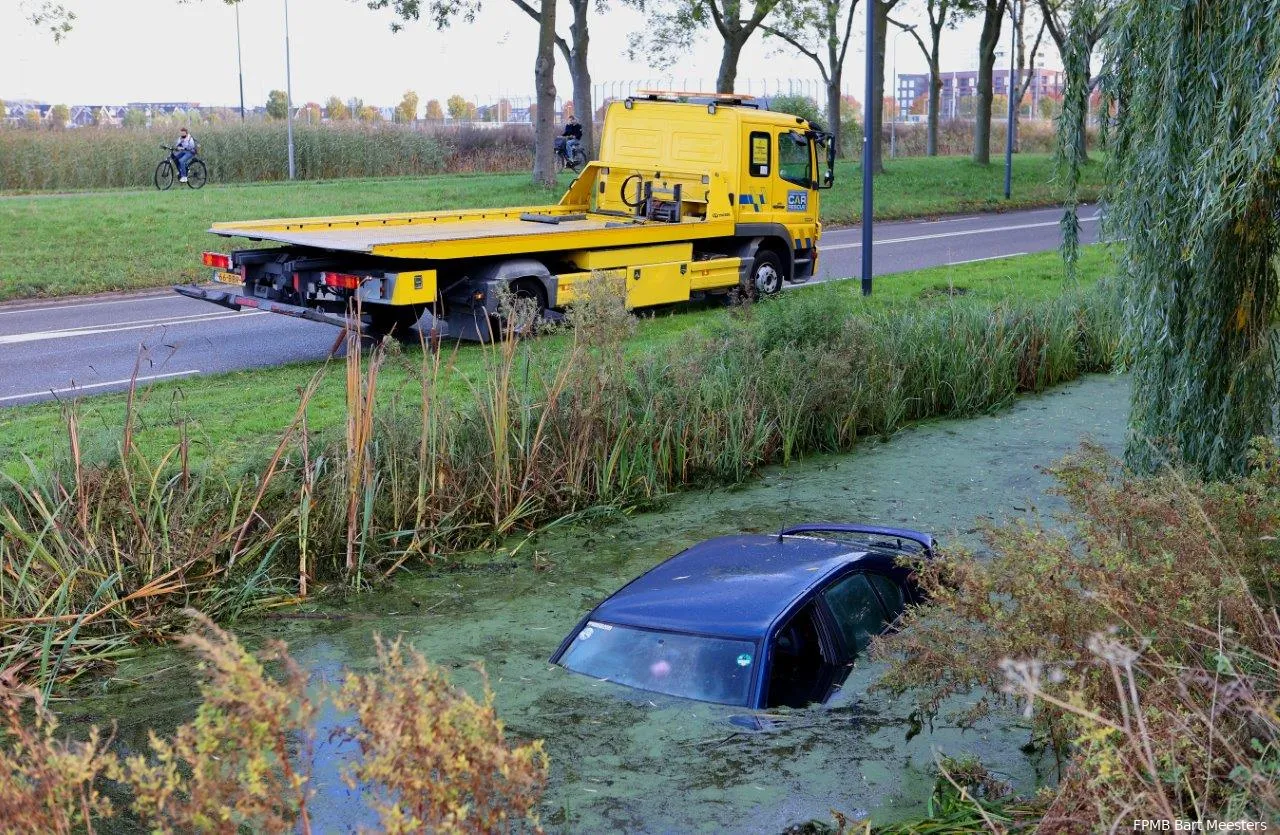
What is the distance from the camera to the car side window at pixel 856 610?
575 cm

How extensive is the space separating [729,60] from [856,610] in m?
32.2

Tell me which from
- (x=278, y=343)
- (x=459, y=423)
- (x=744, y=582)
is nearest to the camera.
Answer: (x=744, y=582)

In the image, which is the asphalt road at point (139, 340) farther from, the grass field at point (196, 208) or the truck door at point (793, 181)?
the truck door at point (793, 181)

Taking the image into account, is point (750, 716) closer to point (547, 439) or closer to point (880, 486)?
point (547, 439)

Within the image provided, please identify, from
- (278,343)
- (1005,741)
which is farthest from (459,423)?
(278,343)

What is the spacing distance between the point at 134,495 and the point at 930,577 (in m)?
4.46

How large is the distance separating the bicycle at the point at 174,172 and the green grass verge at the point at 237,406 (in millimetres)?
17623

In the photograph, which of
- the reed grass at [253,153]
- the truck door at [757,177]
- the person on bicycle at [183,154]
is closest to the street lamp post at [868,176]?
the truck door at [757,177]

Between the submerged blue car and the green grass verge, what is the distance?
321 centimetres

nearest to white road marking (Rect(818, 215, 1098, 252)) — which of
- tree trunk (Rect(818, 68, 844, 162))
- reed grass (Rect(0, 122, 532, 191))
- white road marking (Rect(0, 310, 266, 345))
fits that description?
white road marking (Rect(0, 310, 266, 345))

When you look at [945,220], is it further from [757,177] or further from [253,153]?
[253,153]

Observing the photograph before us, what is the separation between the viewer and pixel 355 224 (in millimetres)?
15141

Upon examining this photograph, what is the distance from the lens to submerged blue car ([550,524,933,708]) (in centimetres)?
533

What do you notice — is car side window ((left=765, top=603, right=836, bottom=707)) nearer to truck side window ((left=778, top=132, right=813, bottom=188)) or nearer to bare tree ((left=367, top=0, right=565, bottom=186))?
truck side window ((left=778, top=132, right=813, bottom=188))
